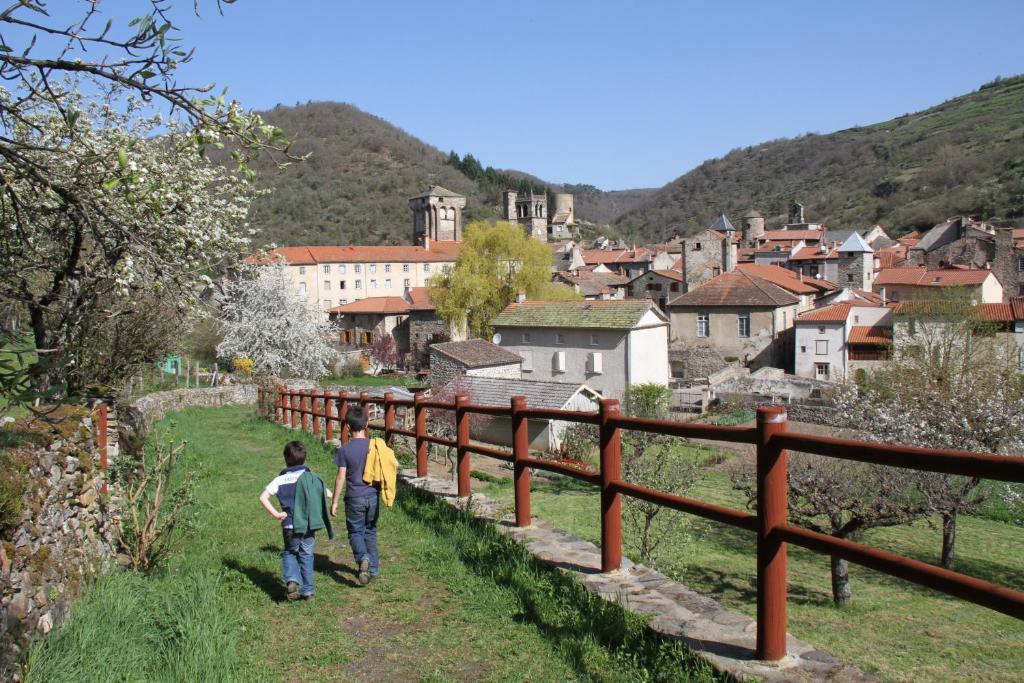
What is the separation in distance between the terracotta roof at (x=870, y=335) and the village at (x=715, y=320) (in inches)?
2.7

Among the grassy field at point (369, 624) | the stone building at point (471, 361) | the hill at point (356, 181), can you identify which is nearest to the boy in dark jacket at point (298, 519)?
the grassy field at point (369, 624)

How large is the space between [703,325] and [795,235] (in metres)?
43.7

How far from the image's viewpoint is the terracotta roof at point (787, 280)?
5619 cm

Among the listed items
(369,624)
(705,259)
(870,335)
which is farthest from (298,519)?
(705,259)

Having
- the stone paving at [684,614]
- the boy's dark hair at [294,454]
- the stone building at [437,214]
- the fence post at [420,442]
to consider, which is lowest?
the stone paving at [684,614]

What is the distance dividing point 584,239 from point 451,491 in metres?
A: 134

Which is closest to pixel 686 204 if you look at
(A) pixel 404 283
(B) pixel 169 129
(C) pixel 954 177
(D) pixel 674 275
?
(C) pixel 954 177

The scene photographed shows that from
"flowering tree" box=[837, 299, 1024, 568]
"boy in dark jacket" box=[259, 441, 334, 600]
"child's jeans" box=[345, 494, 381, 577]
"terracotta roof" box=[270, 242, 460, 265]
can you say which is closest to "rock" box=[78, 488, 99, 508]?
"boy in dark jacket" box=[259, 441, 334, 600]

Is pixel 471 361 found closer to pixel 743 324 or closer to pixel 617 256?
pixel 743 324

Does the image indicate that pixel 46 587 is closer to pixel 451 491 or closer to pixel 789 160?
pixel 451 491

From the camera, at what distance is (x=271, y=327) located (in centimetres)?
4681

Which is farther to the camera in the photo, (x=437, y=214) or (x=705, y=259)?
(x=437, y=214)

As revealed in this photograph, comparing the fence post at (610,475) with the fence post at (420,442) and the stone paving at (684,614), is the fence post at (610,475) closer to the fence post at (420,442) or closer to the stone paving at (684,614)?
the stone paving at (684,614)

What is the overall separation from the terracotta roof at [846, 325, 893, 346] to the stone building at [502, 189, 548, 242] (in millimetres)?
86658
